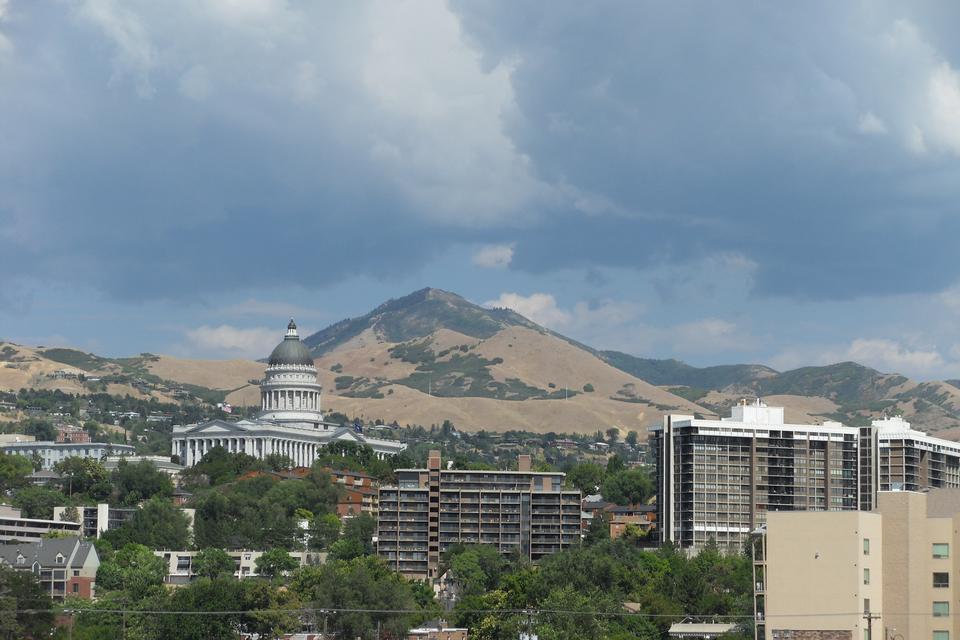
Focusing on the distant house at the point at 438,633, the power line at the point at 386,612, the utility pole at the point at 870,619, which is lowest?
the distant house at the point at 438,633

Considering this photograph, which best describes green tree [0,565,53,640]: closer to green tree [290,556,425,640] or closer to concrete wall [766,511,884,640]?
green tree [290,556,425,640]

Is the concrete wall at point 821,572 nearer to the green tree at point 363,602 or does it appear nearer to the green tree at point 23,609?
the green tree at point 363,602

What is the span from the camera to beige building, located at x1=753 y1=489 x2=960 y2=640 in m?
91.4

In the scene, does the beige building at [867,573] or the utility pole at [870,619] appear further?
the beige building at [867,573]

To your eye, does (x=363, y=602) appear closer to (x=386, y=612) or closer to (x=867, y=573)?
(x=386, y=612)

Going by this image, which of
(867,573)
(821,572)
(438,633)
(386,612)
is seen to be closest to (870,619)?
(867,573)

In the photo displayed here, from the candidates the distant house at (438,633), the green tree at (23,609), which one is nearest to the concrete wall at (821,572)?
the distant house at (438,633)

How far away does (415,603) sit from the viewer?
180 meters

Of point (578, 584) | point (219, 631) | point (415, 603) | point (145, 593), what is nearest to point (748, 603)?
point (578, 584)

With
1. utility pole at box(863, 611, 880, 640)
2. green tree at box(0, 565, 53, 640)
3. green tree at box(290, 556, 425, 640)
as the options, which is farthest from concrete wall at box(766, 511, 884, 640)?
green tree at box(0, 565, 53, 640)

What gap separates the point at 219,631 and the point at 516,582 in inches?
1139

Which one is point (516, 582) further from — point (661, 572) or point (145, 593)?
point (145, 593)

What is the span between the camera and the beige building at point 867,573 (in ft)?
300

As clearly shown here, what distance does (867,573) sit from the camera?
91.8 meters
